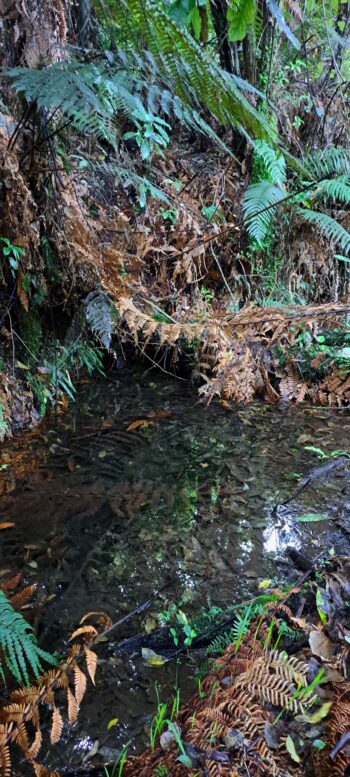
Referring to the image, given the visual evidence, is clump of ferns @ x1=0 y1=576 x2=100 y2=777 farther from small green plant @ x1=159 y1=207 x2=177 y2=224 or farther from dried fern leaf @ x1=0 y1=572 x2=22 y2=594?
small green plant @ x1=159 y1=207 x2=177 y2=224

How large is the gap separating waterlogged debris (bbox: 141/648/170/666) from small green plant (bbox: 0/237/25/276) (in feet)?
7.07

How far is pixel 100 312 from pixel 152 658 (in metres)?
2.15

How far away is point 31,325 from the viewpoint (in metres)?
3.23

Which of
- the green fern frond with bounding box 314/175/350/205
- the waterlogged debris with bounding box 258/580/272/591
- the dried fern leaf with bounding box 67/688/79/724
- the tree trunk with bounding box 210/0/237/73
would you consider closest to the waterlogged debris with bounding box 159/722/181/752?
the dried fern leaf with bounding box 67/688/79/724

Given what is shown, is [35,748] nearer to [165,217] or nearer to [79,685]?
[79,685]

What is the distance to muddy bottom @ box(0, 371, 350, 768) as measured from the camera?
160 cm

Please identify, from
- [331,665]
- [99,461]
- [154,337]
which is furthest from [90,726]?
[154,337]

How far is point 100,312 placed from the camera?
313 cm

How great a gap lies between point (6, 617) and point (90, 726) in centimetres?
42

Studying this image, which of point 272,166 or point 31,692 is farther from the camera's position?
point 272,166

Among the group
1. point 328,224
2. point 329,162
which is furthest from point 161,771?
point 329,162

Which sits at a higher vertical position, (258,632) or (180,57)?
(180,57)

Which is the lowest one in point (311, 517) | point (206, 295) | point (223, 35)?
point (311, 517)

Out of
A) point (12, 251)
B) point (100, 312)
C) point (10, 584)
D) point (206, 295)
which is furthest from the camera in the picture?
point (206, 295)
